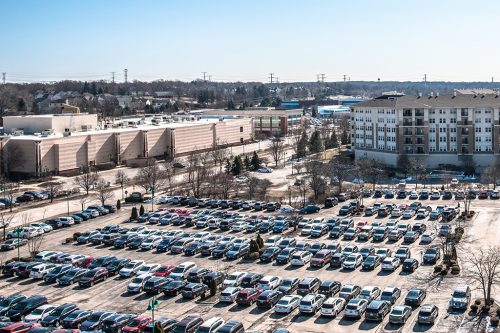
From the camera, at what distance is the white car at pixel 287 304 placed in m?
22.0

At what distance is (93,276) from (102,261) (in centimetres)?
238

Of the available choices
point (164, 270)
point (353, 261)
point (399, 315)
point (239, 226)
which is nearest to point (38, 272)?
point (164, 270)

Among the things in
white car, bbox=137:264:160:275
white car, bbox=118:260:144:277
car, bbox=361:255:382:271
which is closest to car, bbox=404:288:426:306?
car, bbox=361:255:382:271

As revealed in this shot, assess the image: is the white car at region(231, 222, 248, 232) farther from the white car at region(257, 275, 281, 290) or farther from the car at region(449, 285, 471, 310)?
the car at region(449, 285, 471, 310)

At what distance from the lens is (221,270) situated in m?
27.6

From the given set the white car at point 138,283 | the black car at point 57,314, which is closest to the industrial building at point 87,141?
the white car at point 138,283

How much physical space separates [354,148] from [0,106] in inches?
2442

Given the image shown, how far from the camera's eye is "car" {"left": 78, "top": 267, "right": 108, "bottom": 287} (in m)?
26.0

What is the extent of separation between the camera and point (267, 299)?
22594 mm

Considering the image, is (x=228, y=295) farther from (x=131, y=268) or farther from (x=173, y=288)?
(x=131, y=268)

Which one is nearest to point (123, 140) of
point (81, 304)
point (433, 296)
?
point (81, 304)

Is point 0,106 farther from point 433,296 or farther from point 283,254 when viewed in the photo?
point 433,296

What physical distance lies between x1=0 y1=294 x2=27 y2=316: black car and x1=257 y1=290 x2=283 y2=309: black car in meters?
8.45

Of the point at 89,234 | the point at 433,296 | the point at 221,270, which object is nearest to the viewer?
the point at 433,296
